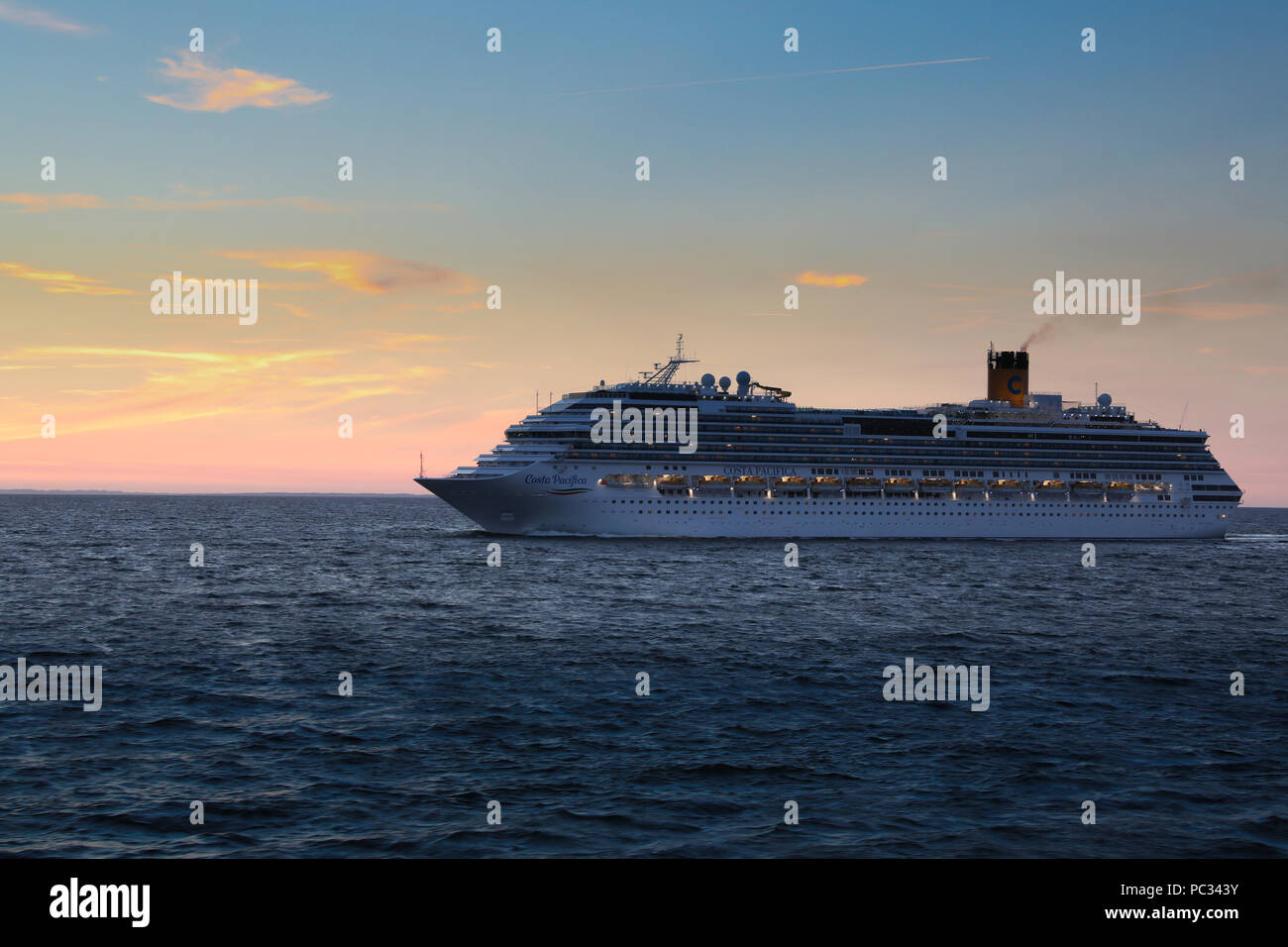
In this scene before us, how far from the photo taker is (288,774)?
1934cm

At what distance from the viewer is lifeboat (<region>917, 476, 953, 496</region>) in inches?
4033

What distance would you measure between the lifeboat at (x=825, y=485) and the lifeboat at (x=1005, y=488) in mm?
18210

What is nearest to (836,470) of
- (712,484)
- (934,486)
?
(934,486)

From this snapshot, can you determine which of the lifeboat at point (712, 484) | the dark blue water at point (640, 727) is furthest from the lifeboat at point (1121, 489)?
the dark blue water at point (640, 727)

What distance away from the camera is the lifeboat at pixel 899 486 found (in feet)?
333

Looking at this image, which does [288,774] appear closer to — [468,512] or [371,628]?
[371,628]

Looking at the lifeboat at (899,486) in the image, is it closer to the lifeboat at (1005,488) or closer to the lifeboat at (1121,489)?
the lifeboat at (1005,488)

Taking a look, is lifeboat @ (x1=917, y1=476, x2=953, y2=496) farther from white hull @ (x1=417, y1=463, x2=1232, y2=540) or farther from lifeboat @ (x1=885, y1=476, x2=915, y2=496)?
lifeboat @ (x1=885, y1=476, x2=915, y2=496)

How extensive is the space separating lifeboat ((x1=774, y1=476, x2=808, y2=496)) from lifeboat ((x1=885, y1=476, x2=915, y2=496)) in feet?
31.3

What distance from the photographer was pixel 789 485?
320 ft

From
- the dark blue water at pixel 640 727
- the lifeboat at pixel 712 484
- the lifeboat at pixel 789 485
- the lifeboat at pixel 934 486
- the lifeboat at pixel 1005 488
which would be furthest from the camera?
the lifeboat at pixel 1005 488

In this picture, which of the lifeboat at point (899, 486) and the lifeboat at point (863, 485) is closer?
the lifeboat at point (863, 485)
